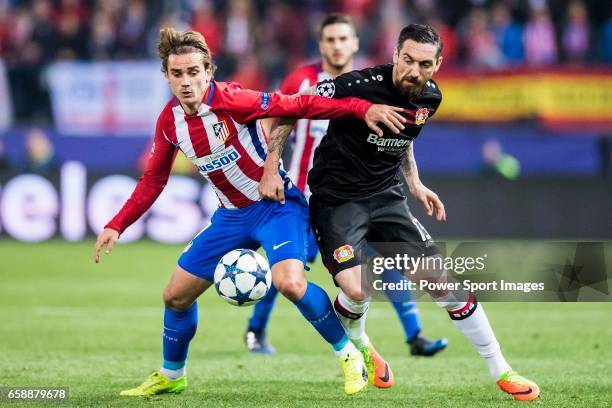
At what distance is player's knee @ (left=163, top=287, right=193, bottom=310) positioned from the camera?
6164 millimetres

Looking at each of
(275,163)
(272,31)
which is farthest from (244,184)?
(272,31)

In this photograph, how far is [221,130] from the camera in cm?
611

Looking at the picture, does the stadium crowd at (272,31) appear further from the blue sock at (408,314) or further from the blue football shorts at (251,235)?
the blue football shorts at (251,235)

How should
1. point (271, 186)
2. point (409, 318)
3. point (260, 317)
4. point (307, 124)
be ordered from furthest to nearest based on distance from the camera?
point (307, 124) < point (260, 317) < point (409, 318) < point (271, 186)

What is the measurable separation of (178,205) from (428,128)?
14.0ft

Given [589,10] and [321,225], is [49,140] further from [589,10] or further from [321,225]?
[321,225]

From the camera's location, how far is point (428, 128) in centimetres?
1641

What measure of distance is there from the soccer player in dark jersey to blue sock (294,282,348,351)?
18 centimetres

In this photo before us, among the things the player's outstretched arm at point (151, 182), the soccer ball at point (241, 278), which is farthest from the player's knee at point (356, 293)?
the player's outstretched arm at point (151, 182)

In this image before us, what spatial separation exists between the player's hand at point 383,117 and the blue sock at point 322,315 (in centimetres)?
103

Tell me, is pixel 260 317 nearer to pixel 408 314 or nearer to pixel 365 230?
pixel 408 314

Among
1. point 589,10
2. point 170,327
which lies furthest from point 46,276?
point 589,10

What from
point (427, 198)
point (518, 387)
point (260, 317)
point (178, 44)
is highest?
point (178, 44)

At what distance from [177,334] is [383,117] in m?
1.83
